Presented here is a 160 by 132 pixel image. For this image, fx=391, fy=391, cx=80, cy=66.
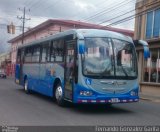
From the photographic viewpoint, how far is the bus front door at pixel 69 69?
14303 mm

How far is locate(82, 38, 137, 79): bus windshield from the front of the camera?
1370 cm

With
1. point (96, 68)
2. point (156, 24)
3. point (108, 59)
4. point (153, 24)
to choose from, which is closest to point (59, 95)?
point (96, 68)

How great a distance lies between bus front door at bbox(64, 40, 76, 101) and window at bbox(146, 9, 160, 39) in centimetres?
1471

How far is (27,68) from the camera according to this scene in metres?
22.7

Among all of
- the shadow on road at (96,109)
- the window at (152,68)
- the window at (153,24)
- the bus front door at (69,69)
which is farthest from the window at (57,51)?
the window at (153,24)

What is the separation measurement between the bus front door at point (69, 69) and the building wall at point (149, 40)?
44.9ft

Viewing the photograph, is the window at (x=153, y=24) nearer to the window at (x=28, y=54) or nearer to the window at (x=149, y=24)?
the window at (x=149, y=24)

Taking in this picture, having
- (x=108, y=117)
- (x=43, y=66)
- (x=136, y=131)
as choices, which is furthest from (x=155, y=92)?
(x=136, y=131)

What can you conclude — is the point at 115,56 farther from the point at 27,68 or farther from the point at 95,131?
the point at 27,68

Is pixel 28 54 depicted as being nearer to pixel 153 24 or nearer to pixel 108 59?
pixel 108 59

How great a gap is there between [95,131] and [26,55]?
13844 millimetres

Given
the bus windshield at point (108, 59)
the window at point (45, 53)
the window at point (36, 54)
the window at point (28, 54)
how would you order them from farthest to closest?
the window at point (28, 54)
the window at point (36, 54)
the window at point (45, 53)
the bus windshield at point (108, 59)

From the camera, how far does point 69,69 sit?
1476 centimetres

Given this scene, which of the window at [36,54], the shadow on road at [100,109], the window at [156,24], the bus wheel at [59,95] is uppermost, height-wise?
the window at [156,24]
